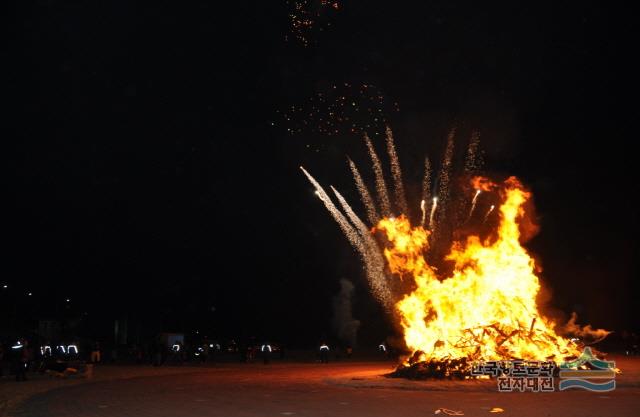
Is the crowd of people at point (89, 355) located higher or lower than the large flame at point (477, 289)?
lower

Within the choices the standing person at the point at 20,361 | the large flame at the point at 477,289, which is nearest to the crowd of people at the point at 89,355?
the standing person at the point at 20,361

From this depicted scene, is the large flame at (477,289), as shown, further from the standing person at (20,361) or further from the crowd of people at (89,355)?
the standing person at (20,361)

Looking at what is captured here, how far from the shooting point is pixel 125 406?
1498 centimetres

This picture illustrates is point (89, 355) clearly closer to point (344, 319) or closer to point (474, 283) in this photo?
point (474, 283)

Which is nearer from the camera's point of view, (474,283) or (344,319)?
(474,283)

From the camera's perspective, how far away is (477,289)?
25.7m

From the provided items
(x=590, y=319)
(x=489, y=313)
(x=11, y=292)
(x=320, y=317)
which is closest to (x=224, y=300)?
(x=320, y=317)

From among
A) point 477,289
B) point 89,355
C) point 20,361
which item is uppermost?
point 477,289

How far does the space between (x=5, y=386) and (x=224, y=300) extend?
53.8 metres

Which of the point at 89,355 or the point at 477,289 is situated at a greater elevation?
the point at 477,289

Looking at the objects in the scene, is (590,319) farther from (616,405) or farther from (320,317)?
(616,405)

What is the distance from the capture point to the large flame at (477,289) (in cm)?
2538

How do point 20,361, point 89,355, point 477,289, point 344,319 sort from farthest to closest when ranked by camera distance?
point 344,319 → point 89,355 → point 477,289 → point 20,361

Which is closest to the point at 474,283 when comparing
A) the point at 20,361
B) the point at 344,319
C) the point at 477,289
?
the point at 477,289
